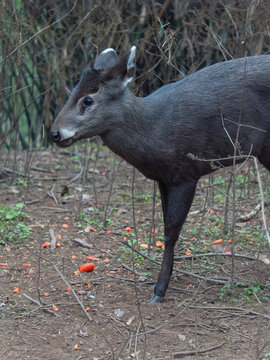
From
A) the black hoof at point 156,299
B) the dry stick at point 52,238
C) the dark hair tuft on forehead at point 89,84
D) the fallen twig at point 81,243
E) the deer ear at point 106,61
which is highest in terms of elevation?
the deer ear at point 106,61

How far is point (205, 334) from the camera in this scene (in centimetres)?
383

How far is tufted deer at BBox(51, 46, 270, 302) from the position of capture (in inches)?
157

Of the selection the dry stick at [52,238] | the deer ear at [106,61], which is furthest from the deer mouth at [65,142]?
the dry stick at [52,238]

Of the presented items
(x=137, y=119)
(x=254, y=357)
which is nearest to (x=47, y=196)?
(x=137, y=119)

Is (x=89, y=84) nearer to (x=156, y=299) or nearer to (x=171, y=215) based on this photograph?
(x=171, y=215)

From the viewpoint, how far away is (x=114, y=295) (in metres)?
4.49

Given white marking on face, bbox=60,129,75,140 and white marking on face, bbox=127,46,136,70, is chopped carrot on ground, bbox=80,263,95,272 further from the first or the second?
white marking on face, bbox=127,46,136,70

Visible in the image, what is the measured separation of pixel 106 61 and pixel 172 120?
648 millimetres

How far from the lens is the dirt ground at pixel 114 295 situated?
3656 millimetres

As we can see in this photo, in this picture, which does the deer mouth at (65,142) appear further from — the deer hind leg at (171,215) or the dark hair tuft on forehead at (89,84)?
the deer hind leg at (171,215)

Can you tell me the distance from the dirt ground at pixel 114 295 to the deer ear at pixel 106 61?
4.00 feet

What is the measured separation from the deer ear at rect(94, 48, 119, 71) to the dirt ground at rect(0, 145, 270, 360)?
4.00 feet

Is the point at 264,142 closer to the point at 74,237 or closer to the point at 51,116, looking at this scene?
the point at 74,237

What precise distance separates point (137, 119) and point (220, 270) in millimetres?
1707
